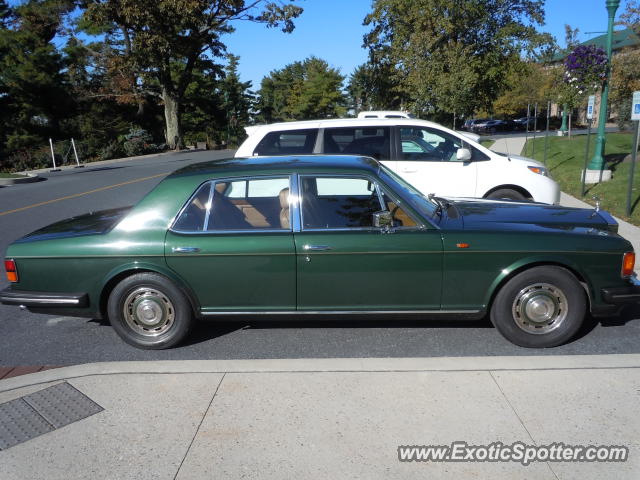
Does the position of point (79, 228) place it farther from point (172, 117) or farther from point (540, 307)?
point (172, 117)

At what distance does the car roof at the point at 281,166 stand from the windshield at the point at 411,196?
13cm

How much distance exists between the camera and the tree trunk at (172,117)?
128ft

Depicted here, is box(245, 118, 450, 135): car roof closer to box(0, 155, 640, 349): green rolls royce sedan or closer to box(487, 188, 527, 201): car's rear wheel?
box(487, 188, 527, 201): car's rear wheel

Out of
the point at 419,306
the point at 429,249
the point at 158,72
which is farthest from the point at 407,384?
the point at 158,72

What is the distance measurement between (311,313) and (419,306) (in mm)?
857

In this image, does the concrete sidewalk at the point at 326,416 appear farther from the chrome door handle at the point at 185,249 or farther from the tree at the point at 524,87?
the tree at the point at 524,87

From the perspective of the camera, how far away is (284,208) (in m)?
4.57

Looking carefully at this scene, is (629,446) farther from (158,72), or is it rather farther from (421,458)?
(158,72)

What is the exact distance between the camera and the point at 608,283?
13.9ft

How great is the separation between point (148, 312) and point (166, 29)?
1340 inches

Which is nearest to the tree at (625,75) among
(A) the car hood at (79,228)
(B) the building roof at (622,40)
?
(B) the building roof at (622,40)

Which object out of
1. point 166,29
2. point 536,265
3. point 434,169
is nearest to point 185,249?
point 536,265

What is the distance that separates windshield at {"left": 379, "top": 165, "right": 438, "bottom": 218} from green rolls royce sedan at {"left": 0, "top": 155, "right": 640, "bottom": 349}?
0.02m

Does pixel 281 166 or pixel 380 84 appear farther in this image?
pixel 380 84
